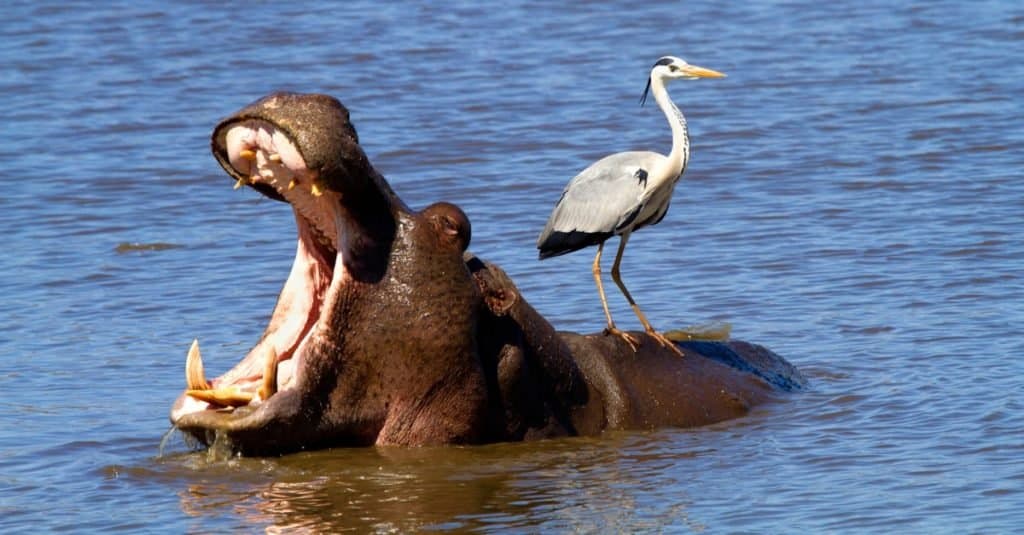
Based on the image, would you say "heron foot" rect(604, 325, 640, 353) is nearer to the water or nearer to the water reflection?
the water

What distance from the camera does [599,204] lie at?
8.65m

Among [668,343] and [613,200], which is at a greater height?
[613,200]

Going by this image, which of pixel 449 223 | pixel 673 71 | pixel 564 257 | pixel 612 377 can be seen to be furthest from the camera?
pixel 564 257

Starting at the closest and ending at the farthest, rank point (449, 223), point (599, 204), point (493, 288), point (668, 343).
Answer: point (449, 223) < point (493, 288) < point (668, 343) < point (599, 204)

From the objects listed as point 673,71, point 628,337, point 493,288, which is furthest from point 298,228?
point 673,71

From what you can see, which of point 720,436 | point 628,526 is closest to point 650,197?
point 720,436

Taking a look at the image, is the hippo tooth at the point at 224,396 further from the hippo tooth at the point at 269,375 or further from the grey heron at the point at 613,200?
the grey heron at the point at 613,200

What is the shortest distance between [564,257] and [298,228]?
4.70 metres

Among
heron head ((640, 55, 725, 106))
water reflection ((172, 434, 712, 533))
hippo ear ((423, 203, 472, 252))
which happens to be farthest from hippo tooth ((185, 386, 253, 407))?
heron head ((640, 55, 725, 106))

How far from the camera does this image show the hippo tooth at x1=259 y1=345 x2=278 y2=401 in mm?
5957

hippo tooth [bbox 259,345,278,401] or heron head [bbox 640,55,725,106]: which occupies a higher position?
heron head [bbox 640,55,725,106]

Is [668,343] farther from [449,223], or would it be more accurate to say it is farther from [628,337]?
[449,223]

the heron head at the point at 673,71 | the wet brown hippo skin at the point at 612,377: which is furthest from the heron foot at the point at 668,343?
the heron head at the point at 673,71

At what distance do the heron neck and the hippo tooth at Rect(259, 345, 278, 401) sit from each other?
3.11 m
